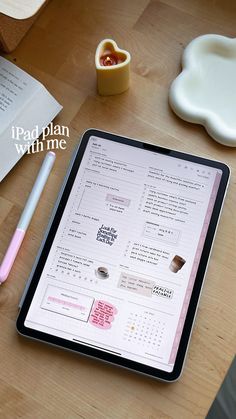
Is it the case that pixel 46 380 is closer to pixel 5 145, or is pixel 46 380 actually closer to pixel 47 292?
pixel 47 292

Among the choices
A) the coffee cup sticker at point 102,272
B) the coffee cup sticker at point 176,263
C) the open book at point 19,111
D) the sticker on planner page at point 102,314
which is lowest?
the sticker on planner page at point 102,314

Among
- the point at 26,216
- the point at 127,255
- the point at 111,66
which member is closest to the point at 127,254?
the point at 127,255

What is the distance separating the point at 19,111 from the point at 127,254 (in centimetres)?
22

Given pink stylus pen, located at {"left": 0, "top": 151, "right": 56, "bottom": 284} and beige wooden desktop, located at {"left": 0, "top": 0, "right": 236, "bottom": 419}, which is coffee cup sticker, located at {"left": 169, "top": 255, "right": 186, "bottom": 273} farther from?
pink stylus pen, located at {"left": 0, "top": 151, "right": 56, "bottom": 284}

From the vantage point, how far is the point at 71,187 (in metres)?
0.63

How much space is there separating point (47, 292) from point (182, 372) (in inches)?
6.9

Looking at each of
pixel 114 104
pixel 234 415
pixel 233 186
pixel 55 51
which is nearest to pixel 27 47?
pixel 55 51

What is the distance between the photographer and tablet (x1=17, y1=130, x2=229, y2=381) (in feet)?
1.86

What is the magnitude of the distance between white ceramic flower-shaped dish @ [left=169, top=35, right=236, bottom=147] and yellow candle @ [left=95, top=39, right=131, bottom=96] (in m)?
0.07

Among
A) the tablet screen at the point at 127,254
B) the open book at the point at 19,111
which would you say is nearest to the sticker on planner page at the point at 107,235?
the tablet screen at the point at 127,254

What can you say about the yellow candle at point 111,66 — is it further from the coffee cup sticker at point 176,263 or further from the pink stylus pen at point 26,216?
the coffee cup sticker at point 176,263

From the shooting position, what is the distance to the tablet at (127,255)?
1.86 feet

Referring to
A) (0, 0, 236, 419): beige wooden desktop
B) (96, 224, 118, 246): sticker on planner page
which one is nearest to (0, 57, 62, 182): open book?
(0, 0, 236, 419): beige wooden desktop

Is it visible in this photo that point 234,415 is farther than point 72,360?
Yes
